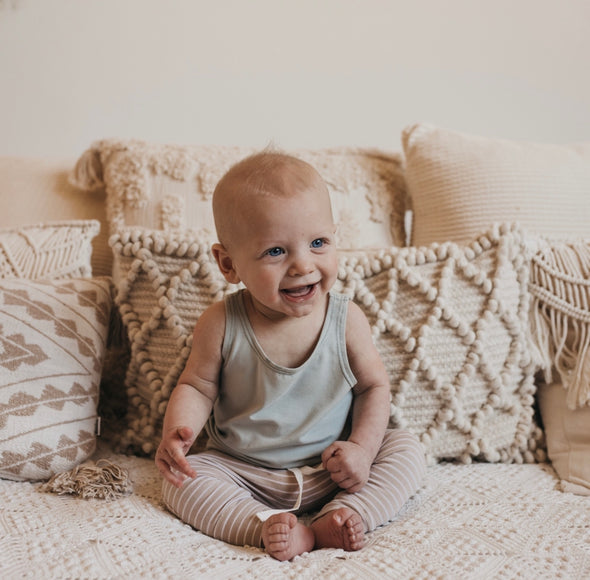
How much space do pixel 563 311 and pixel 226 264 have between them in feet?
1.88

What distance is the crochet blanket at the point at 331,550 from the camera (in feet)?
2.09

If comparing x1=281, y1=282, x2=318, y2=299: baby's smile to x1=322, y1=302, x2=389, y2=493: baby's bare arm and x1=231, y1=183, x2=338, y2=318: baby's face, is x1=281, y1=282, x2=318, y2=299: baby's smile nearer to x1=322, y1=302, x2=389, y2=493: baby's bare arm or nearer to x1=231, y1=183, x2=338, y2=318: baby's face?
x1=231, y1=183, x2=338, y2=318: baby's face

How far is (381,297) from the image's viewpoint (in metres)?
0.99

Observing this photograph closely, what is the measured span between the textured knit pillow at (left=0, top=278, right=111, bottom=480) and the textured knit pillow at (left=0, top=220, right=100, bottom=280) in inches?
4.0

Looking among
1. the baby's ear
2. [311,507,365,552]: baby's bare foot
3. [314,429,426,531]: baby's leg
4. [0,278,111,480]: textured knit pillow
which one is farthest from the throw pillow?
[0,278,111,480]: textured knit pillow

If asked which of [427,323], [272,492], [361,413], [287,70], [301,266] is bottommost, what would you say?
[272,492]

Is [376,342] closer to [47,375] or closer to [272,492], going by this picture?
[272,492]

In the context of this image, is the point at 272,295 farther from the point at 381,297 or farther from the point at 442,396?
the point at 442,396

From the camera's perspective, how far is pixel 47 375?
93cm

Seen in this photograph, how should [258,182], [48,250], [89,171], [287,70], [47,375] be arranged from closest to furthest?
[258,182] < [47,375] < [48,250] < [89,171] < [287,70]

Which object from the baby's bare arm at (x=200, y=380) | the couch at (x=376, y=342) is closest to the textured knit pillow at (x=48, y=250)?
the couch at (x=376, y=342)

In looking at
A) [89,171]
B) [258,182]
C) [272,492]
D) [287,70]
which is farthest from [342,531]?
[287,70]

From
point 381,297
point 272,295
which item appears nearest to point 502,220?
point 381,297

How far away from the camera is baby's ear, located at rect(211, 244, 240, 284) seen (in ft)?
2.88
